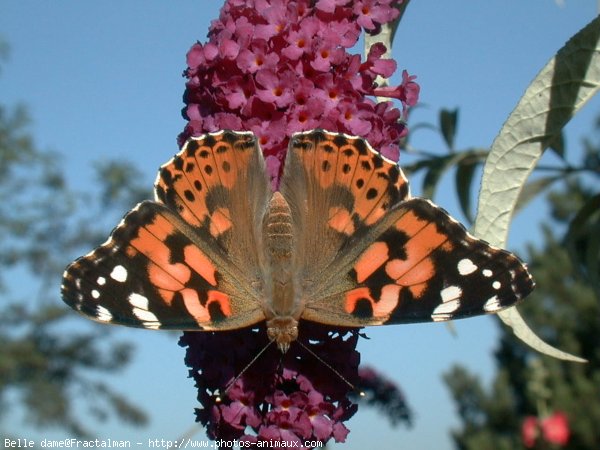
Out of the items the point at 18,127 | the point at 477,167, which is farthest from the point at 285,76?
the point at 18,127

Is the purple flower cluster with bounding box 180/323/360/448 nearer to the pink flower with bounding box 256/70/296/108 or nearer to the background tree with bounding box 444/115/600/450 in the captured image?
the pink flower with bounding box 256/70/296/108

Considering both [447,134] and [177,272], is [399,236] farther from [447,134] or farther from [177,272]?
[447,134]

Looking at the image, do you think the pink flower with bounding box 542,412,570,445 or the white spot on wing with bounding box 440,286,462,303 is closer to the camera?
the white spot on wing with bounding box 440,286,462,303

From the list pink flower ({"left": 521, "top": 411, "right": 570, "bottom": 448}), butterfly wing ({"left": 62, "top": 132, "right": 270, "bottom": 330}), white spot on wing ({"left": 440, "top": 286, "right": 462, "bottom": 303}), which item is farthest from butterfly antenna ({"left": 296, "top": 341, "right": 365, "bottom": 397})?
pink flower ({"left": 521, "top": 411, "right": 570, "bottom": 448})

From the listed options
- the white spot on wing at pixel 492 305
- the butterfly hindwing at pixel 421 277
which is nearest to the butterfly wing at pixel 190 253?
the butterfly hindwing at pixel 421 277

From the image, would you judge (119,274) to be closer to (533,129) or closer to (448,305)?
(448,305)

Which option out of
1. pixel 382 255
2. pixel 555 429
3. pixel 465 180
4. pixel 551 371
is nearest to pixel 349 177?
pixel 382 255
